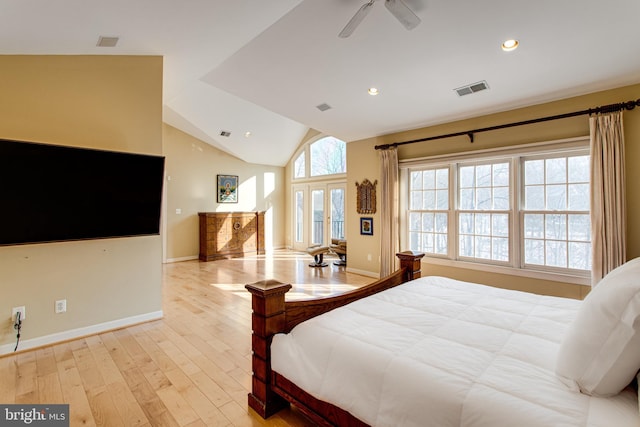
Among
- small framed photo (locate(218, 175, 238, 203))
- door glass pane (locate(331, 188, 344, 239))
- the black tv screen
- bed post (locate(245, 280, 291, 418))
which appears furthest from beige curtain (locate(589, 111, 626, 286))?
small framed photo (locate(218, 175, 238, 203))

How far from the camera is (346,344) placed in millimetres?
1523

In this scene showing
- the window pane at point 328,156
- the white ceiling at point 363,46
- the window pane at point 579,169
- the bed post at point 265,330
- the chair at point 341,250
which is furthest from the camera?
the window pane at point 328,156

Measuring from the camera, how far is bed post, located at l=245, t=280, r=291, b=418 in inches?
70.0

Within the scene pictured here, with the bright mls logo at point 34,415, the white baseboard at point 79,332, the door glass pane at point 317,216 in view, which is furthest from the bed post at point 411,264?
the door glass pane at point 317,216

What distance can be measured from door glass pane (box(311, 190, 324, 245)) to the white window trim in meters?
3.48

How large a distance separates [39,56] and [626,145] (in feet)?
19.2

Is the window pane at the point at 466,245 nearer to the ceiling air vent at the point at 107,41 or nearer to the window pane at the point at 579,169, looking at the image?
the window pane at the point at 579,169

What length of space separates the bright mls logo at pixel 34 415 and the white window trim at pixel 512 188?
4.49 metres

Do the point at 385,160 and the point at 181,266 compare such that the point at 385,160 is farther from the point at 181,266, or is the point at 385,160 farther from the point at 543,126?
the point at 181,266

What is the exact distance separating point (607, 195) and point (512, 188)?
0.96 meters

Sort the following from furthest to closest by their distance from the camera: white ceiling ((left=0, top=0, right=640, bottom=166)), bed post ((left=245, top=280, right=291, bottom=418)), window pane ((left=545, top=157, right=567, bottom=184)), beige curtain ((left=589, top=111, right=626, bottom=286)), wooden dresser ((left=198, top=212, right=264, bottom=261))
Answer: wooden dresser ((left=198, top=212, right=264, bottom=261)) < window pane ((left=545, top=157, right=567, bottom=184)) < beige curtain ((left=589, top=111, right=626, bottom=286)) < white ceiling ((left=0, top=0, right=640, bottom=166)) < bed post ((left=245, top=280, right=291, bottom=418))

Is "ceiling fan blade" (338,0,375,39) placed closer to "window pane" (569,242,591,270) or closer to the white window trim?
the white window trim

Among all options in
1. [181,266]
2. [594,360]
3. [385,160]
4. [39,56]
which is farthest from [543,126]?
[181,266]

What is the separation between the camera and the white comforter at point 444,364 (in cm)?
106
